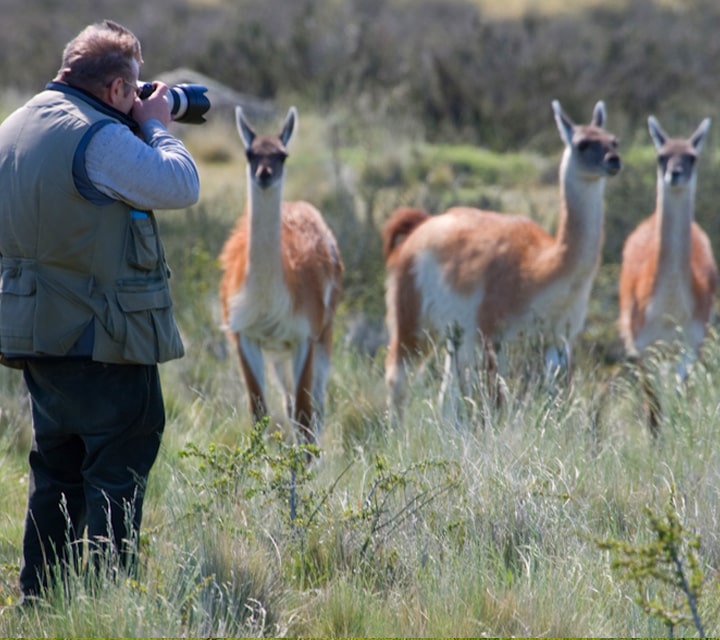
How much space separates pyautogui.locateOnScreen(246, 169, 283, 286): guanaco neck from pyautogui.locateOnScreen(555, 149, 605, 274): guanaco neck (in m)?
1.76

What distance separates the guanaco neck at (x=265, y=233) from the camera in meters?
6.76

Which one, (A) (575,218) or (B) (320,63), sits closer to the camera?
(A) (575,218)

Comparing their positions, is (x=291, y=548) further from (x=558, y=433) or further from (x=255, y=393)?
(x=255, y=393)

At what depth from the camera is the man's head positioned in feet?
12.0

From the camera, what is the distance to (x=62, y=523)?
13.0 ft

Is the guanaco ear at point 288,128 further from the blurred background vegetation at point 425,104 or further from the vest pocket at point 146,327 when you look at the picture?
the vest pocket at point 146,327

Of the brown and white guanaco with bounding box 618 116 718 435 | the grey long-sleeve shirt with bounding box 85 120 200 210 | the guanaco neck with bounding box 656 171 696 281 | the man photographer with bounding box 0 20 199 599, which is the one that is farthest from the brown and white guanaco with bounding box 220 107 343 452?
the grey long-sleeve shirt with bounding box 85 120 200 210

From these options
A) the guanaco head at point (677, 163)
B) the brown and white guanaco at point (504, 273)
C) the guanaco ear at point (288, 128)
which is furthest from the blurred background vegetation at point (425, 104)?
the guanaco ear at point (288, 128)

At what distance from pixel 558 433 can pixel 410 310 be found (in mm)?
2407

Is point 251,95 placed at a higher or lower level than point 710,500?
higher

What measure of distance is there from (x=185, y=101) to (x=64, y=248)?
2.59ft

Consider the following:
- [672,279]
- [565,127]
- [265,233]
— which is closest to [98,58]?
[265,233]

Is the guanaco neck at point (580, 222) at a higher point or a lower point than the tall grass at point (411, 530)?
higher

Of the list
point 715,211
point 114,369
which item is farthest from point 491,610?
point 715,211
